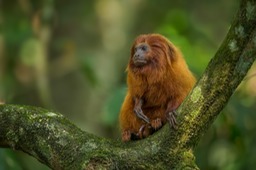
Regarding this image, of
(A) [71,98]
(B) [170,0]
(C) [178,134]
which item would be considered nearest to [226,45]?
(C) [178,134]

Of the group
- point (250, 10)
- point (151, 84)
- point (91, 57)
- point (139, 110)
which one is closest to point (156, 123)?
point (139, 110)

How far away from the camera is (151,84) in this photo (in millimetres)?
4539

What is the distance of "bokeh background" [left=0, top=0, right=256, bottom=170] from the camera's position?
7094 millimetres

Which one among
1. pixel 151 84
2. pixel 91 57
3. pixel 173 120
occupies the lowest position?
pixel 173 120

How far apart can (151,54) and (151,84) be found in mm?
225

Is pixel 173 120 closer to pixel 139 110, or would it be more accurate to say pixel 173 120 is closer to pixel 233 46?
pixel 233 46

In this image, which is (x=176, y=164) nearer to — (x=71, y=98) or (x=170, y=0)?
(x=71, y=98)

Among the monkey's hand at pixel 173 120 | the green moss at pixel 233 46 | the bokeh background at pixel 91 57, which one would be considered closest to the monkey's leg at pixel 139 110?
the monkey's hand at pixel 173 120

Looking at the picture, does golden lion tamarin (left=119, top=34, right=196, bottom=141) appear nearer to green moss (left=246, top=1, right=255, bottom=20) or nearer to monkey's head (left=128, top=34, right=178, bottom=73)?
monkey's head (left=128, top=34, right=178, bottom=73)

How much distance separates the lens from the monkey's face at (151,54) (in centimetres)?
459

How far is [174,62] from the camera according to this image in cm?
462

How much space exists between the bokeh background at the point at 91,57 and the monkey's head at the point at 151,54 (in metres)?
1.93

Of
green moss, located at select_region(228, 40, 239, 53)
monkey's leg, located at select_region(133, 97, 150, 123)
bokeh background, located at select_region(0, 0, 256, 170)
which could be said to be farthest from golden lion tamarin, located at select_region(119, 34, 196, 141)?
bokeh background, located at select_region(0, 0, 256, 170)

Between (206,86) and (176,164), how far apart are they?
0.45 meters
